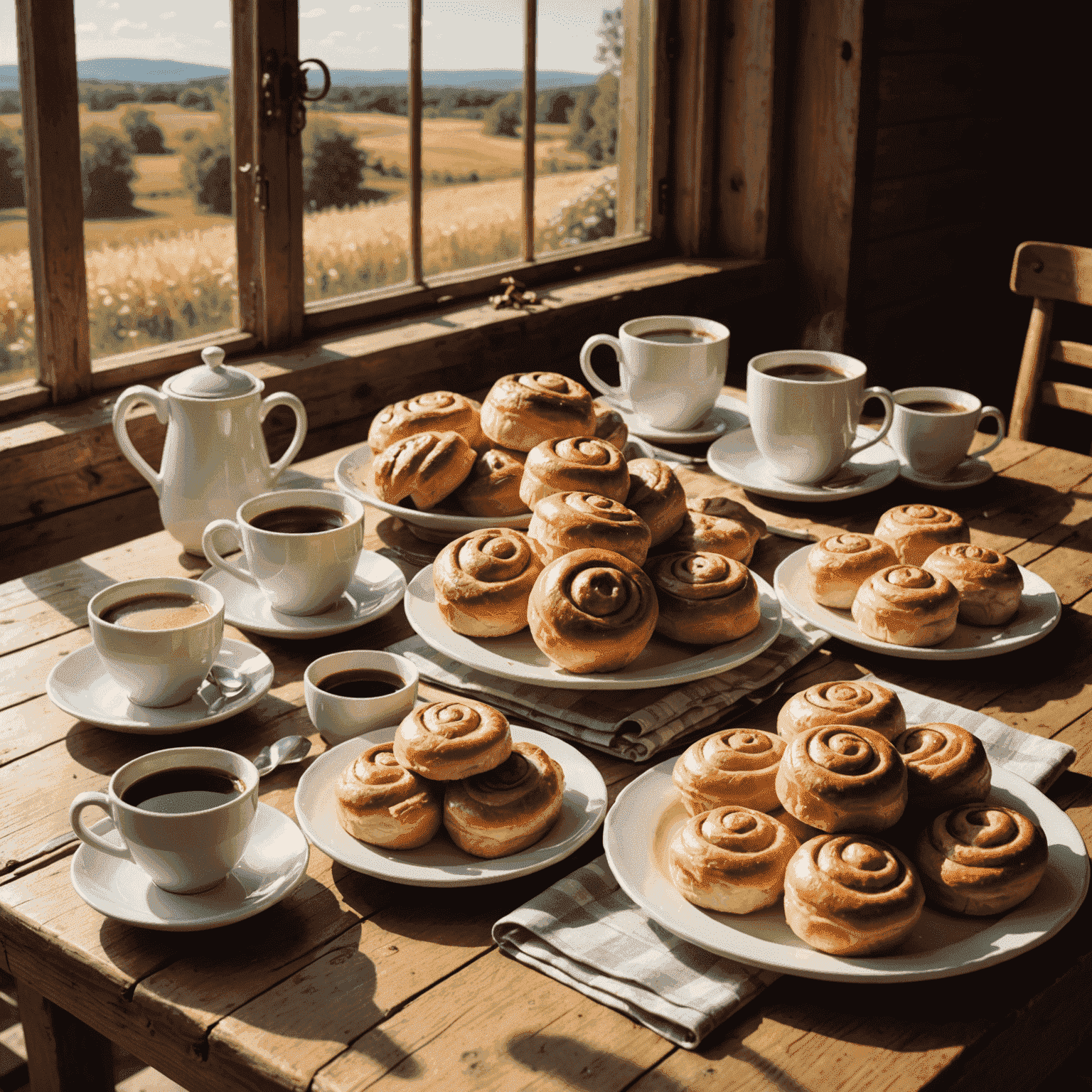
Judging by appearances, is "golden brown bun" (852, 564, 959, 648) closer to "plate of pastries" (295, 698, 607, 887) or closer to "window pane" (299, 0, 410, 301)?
"plate of pastries" (295, 698, 607, 887)

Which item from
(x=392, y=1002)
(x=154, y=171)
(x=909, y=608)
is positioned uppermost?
(x=154, y=171)

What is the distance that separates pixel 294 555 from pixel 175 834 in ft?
1.47

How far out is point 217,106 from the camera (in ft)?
6.72

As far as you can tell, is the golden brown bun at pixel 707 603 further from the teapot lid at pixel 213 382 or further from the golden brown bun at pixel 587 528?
the teapot lid at pixel 213 382

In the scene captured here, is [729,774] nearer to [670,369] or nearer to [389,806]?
[389,806]

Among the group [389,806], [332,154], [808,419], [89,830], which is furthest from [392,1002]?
[332,154]

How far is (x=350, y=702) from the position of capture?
1.01m

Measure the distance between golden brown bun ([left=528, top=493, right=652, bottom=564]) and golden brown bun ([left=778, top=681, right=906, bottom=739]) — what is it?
0.26 metres

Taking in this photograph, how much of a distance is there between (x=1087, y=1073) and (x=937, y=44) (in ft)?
7.94

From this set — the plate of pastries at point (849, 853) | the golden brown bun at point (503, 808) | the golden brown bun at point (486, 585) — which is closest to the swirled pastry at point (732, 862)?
the plate of pastries at point (849, 853)

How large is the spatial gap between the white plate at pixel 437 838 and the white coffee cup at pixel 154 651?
19 centimetres

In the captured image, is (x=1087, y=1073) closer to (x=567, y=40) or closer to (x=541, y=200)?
(x=541, y=200)

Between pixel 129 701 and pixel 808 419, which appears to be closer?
pixel 129 701

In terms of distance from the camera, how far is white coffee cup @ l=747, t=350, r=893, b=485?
1.55 m
